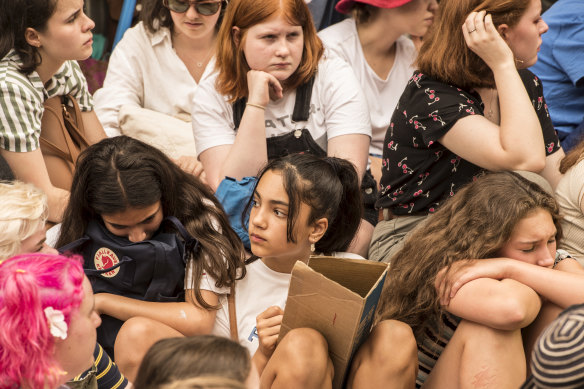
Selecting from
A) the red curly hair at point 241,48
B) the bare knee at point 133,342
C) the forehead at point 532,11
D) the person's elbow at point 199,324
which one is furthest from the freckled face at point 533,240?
the red curly hair at point 241,48

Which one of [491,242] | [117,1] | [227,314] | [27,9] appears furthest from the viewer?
[117,1]

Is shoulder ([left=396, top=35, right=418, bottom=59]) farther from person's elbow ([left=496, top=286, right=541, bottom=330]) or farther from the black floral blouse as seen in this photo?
person's elbow ([left=496, top=286, right=541, bottom=330])

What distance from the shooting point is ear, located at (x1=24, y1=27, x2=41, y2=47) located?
2.62m

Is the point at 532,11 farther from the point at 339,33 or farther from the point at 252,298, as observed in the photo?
the point at 252,298

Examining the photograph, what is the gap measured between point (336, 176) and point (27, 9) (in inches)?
47.8

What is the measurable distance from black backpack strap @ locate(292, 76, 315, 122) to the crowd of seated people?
0.01 meters

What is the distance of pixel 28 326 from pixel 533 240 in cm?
137

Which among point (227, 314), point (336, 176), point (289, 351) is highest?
point (336, 176)

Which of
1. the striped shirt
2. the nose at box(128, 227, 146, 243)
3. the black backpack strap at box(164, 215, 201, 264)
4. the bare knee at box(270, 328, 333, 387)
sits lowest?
the bare knee at box(270, 328, 333, 387)

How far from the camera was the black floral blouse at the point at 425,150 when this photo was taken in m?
2.50

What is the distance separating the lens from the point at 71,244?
7.39ft

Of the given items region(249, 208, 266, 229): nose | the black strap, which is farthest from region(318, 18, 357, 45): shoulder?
region(249, 208, 266, 229): nose

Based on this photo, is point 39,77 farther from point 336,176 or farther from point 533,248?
point 533,248

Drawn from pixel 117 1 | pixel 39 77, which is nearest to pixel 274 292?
pixel 39 77
